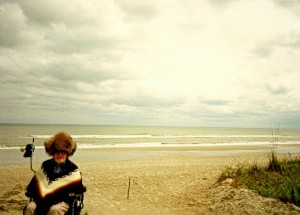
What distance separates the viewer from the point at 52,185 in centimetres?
406

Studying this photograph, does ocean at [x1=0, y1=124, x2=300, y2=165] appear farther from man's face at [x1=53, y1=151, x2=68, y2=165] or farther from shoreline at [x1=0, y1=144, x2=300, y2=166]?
man's face at [x1=53, y1=151, x2=68, y2=165]

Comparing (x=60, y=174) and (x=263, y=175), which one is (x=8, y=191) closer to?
(x=60, y=174)

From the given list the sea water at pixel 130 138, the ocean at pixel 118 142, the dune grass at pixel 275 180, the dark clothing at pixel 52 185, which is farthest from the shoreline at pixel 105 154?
the dark clothing at pixel 52 185

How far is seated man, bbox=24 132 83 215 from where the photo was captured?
3962 millimetres

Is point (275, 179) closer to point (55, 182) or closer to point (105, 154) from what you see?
point (55, 182)

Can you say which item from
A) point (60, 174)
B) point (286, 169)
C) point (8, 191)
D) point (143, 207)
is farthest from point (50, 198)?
point (286, 169)

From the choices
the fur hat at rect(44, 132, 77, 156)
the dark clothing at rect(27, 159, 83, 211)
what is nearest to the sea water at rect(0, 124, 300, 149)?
the fur hat at rect(44, 132, 77, 156)

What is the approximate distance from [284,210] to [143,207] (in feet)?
11.5

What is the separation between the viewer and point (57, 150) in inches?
164

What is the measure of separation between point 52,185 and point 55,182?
0.19 feet

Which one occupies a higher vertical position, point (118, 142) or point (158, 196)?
point (118, 142)

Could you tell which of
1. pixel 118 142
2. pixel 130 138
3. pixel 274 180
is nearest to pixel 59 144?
pixel 274 180

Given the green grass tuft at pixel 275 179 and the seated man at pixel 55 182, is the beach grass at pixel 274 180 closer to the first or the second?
the green grass tuft at pixel 275 179

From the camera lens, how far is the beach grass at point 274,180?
6439 mm
